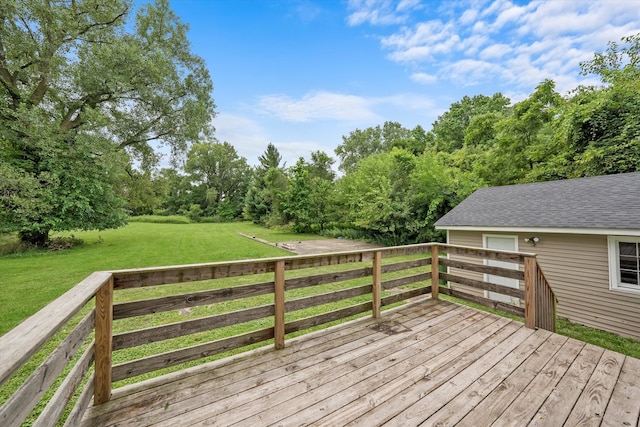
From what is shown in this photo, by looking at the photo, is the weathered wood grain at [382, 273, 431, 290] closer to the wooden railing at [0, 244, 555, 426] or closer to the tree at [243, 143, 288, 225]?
the wooden railing at [0, 244, 555, 426]

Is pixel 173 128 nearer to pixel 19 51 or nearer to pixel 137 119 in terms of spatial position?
pixel 137 119

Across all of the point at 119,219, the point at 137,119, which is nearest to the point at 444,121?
the point at 137,119

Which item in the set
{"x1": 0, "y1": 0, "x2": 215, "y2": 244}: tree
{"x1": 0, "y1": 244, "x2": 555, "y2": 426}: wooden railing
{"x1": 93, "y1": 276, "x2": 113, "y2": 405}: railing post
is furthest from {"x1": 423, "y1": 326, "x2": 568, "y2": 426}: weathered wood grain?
{"x1": 0, "y1": 0, "x2": 215, "y2": 244}: tree

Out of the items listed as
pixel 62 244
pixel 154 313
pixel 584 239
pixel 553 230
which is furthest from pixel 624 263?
pixel 62 244

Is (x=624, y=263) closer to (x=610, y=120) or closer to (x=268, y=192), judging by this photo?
(x=610, y=120)

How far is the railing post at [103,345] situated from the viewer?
191 centimetres

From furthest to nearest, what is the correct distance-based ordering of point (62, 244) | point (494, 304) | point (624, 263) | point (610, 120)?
point (62, 244) → point (610, 120) → point (624, 263) → point (494, 304)

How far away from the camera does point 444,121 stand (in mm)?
30891

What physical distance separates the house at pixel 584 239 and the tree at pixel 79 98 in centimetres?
1406

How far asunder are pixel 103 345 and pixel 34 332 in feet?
3.73

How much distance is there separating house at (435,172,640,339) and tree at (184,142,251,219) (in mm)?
34630

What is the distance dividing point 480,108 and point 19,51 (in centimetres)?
3237

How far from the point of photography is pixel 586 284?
237 inches

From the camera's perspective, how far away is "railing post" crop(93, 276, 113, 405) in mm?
1910
